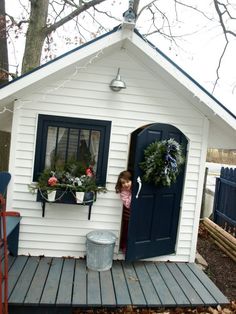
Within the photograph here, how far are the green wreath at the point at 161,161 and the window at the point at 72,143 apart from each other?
2.35 ft

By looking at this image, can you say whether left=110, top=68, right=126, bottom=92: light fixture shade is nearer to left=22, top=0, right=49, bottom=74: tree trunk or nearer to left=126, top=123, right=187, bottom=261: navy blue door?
left=126, top=123, right=187, bottom=261: navy blue door

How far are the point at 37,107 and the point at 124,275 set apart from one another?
2.82 m

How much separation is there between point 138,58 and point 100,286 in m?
3.36

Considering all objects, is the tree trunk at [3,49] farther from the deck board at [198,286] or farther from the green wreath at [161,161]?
the deck board at [198,286]

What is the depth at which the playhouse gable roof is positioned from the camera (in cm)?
470

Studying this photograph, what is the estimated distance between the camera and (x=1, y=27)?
920 centimetres

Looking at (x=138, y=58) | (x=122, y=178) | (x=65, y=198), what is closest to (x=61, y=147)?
(x=65, y=198)

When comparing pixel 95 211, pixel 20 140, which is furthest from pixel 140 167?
pixel 20 140

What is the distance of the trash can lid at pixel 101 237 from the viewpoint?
5020mm

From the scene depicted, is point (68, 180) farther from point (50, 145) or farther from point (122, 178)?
point (122, 178)

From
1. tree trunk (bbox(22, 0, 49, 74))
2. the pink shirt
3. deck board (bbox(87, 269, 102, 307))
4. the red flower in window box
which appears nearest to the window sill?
the red flower in window box

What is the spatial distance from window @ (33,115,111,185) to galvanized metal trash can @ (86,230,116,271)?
879 millimetres

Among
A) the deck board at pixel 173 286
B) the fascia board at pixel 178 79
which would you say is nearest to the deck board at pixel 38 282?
the deck board at pixel 173 286

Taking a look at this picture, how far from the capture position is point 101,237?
5148 mm
